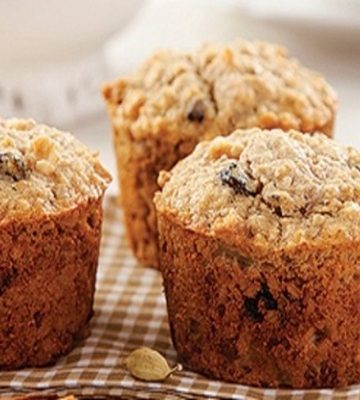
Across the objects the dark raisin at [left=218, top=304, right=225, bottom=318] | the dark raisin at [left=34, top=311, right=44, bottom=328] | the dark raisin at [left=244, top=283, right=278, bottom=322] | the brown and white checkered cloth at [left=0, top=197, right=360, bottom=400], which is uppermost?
the dark raisin at [left=244, top=283, right=278, bottom=322]

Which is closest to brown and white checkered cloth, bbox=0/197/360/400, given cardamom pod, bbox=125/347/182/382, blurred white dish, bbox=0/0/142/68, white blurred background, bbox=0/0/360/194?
cardamom pod, bbox=125/347/182/382

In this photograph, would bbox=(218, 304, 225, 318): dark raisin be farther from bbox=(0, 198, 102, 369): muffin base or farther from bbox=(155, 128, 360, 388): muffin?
bbox=(0, 198, 102, 369): muffin base

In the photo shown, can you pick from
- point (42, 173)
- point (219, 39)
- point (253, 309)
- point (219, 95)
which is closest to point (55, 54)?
point (219, 39)

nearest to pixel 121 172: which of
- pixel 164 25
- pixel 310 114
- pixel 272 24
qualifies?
pixel 310 114

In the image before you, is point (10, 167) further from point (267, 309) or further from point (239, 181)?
point (267, 309)

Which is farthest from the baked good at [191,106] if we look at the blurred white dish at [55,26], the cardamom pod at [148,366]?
the blurred white dish at [55,26]

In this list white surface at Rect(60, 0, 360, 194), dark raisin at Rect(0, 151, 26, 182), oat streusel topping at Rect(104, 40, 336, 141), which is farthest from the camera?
white surface at Rect(60, 0, 360, 194)
